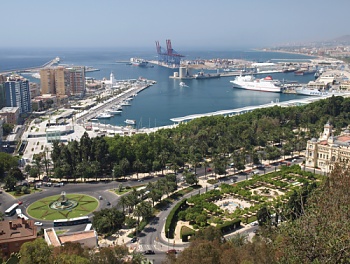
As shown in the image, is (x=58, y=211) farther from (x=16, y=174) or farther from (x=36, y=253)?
(x=36, y=253)

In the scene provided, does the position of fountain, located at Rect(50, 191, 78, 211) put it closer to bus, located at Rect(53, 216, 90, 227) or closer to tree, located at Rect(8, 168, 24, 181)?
bus, located at Rect(53, 216, 90, 227)

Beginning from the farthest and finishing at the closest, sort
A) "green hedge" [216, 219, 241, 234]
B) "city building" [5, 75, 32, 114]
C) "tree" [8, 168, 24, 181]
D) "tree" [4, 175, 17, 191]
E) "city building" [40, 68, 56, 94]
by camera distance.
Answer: "city building" [40, 68, 56, 94] < "city building" [5, 75, 32, 114] < "tree" [8, 168, 24, 181] < "tree" [4, 175, 17, 191] < "green hedge" [216, 219, 241, 234]

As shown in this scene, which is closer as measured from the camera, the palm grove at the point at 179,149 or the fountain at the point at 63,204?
the fountain at the point at 63,204

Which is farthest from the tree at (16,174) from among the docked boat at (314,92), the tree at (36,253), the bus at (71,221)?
the docked boat at (314,92)

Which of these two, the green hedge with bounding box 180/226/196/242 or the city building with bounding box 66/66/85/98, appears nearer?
the green hedge with bounding box 180/226/196/242

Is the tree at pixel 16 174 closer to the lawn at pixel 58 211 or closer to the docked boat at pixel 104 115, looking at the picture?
the lawn at pixel 58 211

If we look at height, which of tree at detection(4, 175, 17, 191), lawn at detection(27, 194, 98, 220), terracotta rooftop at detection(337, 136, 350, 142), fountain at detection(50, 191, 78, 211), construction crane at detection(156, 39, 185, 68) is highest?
construction crane at detection(156, 39, 185, 68)

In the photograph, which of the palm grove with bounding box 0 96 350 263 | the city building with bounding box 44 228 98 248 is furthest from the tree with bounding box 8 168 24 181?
the city building with bounding box 44 228 98 248

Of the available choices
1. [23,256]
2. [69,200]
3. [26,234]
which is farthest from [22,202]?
[23,256]
